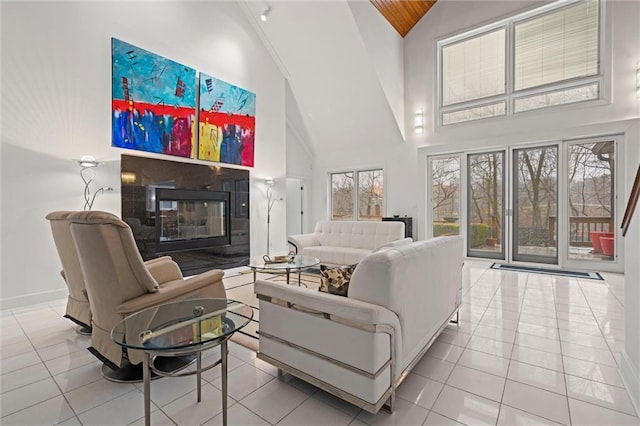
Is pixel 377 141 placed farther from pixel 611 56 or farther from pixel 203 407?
pixel 203 407

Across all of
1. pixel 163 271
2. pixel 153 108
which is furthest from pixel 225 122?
pixel 163 271

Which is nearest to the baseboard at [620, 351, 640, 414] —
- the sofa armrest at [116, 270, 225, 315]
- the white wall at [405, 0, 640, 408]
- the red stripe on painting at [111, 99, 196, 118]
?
the sofa armrest at [116, 270, 225, 315]

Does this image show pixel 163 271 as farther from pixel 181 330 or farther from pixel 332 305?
pixel 332 305

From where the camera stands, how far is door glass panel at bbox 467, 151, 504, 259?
586cm

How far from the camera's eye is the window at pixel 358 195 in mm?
7473

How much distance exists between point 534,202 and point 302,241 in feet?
14.3

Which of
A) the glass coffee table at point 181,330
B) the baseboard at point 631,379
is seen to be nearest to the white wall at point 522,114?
the baseboard at point 631,379

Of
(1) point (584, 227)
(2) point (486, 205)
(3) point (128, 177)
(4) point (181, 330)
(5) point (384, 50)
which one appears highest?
(5) point (384, 50)

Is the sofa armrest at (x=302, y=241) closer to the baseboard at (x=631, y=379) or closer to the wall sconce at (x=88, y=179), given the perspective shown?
the wall sconce at (x=88, y=179)

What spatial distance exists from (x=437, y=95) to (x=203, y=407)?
677 cm

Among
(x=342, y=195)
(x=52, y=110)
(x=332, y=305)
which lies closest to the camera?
(x=332, y=305)

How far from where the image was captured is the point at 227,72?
549 centimetres

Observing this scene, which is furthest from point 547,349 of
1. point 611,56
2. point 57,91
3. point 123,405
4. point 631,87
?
point 57,91

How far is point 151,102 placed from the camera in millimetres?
4402
